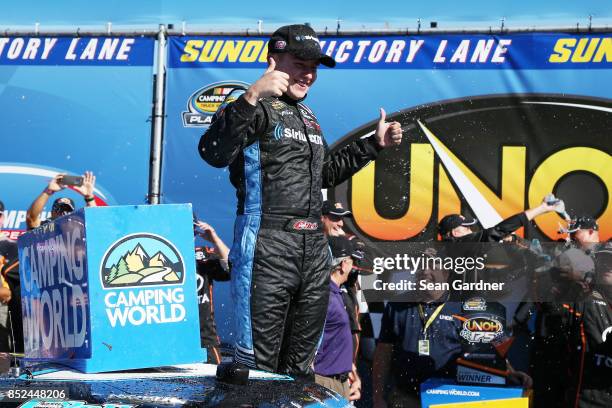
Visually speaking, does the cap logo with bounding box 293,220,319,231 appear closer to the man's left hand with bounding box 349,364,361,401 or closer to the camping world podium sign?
the camping world podium sign

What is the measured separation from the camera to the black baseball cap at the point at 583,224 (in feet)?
20.5

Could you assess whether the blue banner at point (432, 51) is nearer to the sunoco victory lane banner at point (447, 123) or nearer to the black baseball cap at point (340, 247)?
the sunoco victory lane banner at point (447, 123)

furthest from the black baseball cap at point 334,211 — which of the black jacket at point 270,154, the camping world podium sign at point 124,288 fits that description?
Result: the camping world podium sign at point 124,288

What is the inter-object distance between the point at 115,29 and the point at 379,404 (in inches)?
131

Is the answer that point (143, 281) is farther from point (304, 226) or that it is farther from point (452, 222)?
point (452, 222)

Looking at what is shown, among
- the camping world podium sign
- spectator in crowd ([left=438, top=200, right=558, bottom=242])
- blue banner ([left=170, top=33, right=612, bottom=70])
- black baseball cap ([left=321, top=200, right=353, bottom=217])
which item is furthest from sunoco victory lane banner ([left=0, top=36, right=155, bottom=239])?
the camping world podium sign

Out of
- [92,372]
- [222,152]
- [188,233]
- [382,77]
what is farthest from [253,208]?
[382,77]

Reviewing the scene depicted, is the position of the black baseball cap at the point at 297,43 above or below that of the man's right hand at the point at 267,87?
above

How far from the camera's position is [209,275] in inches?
258

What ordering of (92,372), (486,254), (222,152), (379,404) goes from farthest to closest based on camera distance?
(379,404)
(486,254)
(222,152)
(92,372)

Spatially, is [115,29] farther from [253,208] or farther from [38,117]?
[253,208]

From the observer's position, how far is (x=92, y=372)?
9.39 feet

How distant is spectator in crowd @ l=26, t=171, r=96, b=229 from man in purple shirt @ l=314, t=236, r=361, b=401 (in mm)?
1686

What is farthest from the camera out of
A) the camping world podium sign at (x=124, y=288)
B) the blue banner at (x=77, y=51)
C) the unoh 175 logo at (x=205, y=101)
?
the blue banner at (x=77, y=51)
